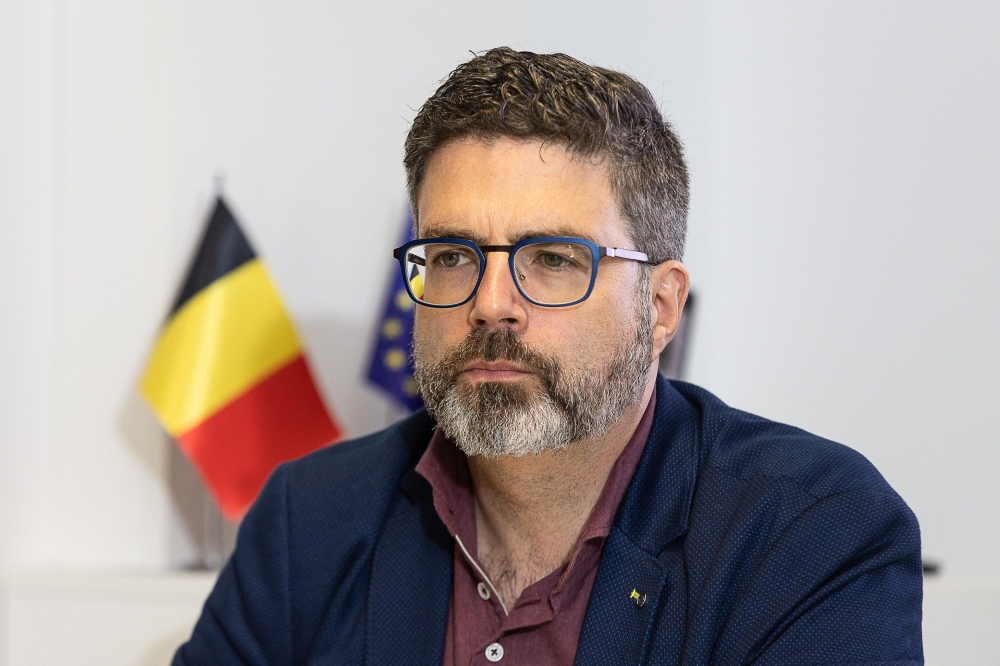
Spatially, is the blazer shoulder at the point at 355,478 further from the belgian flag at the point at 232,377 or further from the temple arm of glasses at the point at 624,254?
the belgian flag at the point at 232,377

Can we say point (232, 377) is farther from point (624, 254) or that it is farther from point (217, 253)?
point (624, 254)

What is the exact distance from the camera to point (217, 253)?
2771mm

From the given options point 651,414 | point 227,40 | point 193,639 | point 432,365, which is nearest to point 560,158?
point 432,365

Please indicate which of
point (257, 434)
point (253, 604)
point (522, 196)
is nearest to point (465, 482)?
point (253, 604)

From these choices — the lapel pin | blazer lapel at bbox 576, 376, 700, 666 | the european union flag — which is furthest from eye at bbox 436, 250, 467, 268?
the european union flag

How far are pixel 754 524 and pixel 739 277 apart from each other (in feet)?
7.04

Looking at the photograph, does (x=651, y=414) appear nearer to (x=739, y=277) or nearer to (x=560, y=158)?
(x=560, y=158)

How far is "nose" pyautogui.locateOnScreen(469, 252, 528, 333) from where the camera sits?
142 cm

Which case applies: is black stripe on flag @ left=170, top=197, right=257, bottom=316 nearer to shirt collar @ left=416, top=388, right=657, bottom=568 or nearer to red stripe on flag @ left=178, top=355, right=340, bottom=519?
red stripe on flag @ left=178, top=355, right=340, bottom=519

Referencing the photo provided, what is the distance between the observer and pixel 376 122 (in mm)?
3189

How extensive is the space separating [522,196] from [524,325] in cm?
19

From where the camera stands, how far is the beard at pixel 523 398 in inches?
56.9

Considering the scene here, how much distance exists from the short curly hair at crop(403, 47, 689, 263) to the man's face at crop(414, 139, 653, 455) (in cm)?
3

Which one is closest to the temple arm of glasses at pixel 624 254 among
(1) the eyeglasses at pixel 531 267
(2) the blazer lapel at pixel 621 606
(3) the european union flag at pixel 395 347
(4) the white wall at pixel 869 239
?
(1) the eyeglasses at pixel 531 267
